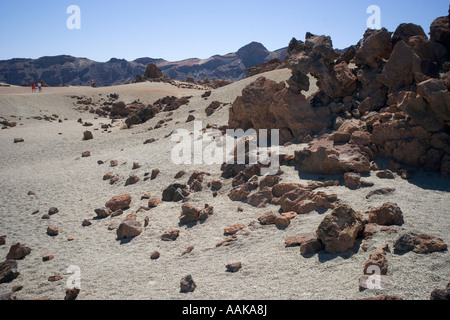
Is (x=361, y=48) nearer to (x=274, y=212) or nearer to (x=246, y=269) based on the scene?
(x=274, y=212)

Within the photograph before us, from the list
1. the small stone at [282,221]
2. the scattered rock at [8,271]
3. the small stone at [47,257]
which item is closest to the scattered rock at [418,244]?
the small stone at [282,221]

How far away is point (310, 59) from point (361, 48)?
1.65 metres

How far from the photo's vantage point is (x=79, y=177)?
11719 mm

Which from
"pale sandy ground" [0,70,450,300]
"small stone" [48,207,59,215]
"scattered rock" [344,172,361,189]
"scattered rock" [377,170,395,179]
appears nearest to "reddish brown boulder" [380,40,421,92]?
"pale sandy ground" [0,70,450,300]

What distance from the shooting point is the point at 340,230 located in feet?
16.0

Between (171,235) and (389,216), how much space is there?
4.00 metres

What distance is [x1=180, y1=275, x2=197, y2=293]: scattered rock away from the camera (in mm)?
Answer: 4766

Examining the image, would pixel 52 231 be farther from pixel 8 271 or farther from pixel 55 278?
pixel 55 278

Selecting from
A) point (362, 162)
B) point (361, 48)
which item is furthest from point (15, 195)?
point (361, 48)

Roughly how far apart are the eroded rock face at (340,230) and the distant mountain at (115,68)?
106758 mm

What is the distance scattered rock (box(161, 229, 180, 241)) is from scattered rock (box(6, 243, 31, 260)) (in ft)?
9.18

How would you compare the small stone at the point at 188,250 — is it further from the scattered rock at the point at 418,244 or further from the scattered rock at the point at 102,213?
the scattered rock at the point at 418,244

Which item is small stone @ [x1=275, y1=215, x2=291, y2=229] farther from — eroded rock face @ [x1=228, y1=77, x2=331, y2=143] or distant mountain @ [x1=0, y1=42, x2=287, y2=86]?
distant mountain @ [x1=0, y1=42, x2=287, y2=86]

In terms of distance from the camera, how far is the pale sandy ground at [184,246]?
429cm
